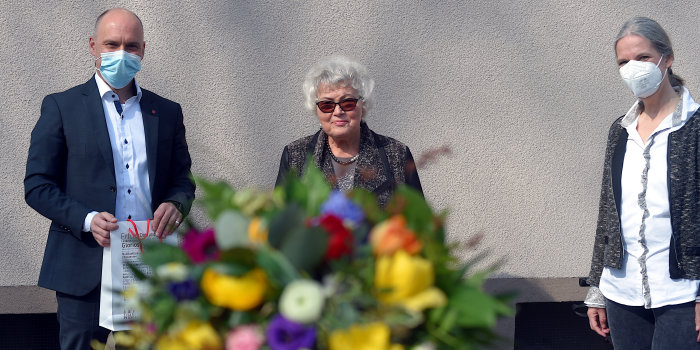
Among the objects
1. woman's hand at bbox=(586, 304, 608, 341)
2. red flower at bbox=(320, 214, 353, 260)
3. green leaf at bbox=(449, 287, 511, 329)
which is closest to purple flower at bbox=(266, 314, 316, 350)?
red flower at bbox=(320, 214, 353, 260)

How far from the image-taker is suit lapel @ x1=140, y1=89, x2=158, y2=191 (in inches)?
116

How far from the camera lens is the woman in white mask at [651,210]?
2.66 m

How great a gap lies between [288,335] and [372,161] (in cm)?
201

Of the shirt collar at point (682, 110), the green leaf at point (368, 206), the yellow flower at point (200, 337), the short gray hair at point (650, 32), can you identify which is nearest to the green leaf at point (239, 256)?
the yellow flower at point (200, 337)

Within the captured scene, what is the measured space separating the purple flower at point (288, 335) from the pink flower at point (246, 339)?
0.02m

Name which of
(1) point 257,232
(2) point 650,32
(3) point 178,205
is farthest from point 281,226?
(2) point 650,32

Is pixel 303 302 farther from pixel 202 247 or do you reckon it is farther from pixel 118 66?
pixel 118 66

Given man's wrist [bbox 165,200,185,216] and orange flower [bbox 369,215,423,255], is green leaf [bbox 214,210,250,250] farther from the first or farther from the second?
man's wrist [bbox 165,200,185,216]

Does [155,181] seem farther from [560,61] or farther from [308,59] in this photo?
[560,61]

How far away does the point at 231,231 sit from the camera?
1.13m

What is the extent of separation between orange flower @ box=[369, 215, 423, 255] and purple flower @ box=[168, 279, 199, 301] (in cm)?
28

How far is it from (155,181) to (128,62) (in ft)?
1.56

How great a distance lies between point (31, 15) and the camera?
4004mm

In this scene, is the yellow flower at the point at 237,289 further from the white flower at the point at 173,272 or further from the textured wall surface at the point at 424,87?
the textured wall surface at the point at 424,87
